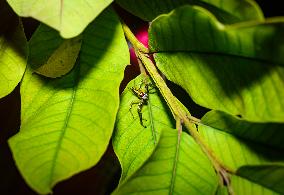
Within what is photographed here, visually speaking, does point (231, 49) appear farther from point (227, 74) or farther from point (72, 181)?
point (72, 181)

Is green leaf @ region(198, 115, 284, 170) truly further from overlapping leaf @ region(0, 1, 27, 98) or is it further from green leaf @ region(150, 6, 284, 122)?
overlapping leaf @ region(0, 1, 27, 98)

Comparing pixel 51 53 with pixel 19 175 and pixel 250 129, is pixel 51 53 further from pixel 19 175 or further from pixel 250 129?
pixel 19 175

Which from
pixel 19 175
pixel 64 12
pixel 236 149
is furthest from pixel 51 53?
pixel 19 175

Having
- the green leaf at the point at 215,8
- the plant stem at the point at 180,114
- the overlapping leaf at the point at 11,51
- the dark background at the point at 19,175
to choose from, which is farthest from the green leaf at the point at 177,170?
the dark background at the point at 19,175

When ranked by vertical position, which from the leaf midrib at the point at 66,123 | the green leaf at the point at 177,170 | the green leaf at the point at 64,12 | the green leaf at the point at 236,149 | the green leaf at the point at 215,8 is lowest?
the green leaf at the point at 236,149

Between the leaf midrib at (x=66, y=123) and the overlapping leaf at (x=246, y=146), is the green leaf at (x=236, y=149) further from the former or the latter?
the leaf midrib at (x=66, y=123)

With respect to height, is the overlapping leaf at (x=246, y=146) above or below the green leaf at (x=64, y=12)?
below

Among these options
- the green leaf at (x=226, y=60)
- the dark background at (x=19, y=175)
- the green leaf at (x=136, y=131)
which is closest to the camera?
the green leaf at (x=226, y=60)
